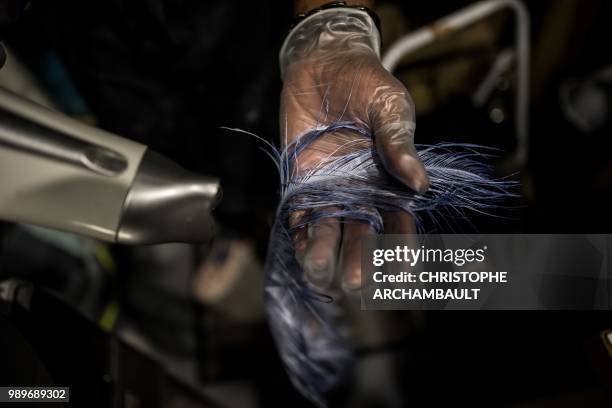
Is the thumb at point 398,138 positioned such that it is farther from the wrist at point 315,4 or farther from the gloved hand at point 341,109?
the wrist at point 315,4

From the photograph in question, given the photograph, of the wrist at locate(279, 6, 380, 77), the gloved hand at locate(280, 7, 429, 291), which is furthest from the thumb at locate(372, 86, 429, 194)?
the wrist at locate(279, 6, 380, 77)

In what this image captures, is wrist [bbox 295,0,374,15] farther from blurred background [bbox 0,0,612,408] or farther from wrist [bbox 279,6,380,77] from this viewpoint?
blurred background [bbox 0,0,612,408]

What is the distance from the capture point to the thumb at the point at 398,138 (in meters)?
0.42

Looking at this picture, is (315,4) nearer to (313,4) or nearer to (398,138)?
(313,4)

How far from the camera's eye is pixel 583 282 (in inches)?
22.0

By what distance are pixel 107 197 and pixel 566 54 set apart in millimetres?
1175

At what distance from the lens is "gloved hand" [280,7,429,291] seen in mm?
452

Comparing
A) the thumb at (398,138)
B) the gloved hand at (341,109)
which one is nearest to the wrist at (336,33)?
Answer: the gloved hand at (341,109)

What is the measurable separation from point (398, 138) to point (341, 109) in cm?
10

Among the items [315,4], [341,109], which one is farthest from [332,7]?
[341,109]

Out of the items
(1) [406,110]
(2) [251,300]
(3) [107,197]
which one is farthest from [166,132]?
(2) [251,300]

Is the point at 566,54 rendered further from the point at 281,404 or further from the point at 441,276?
the point at 281,404

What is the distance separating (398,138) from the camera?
0.45 meters

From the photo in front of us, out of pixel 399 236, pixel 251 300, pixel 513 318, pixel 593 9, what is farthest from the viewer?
pixel 251 300
